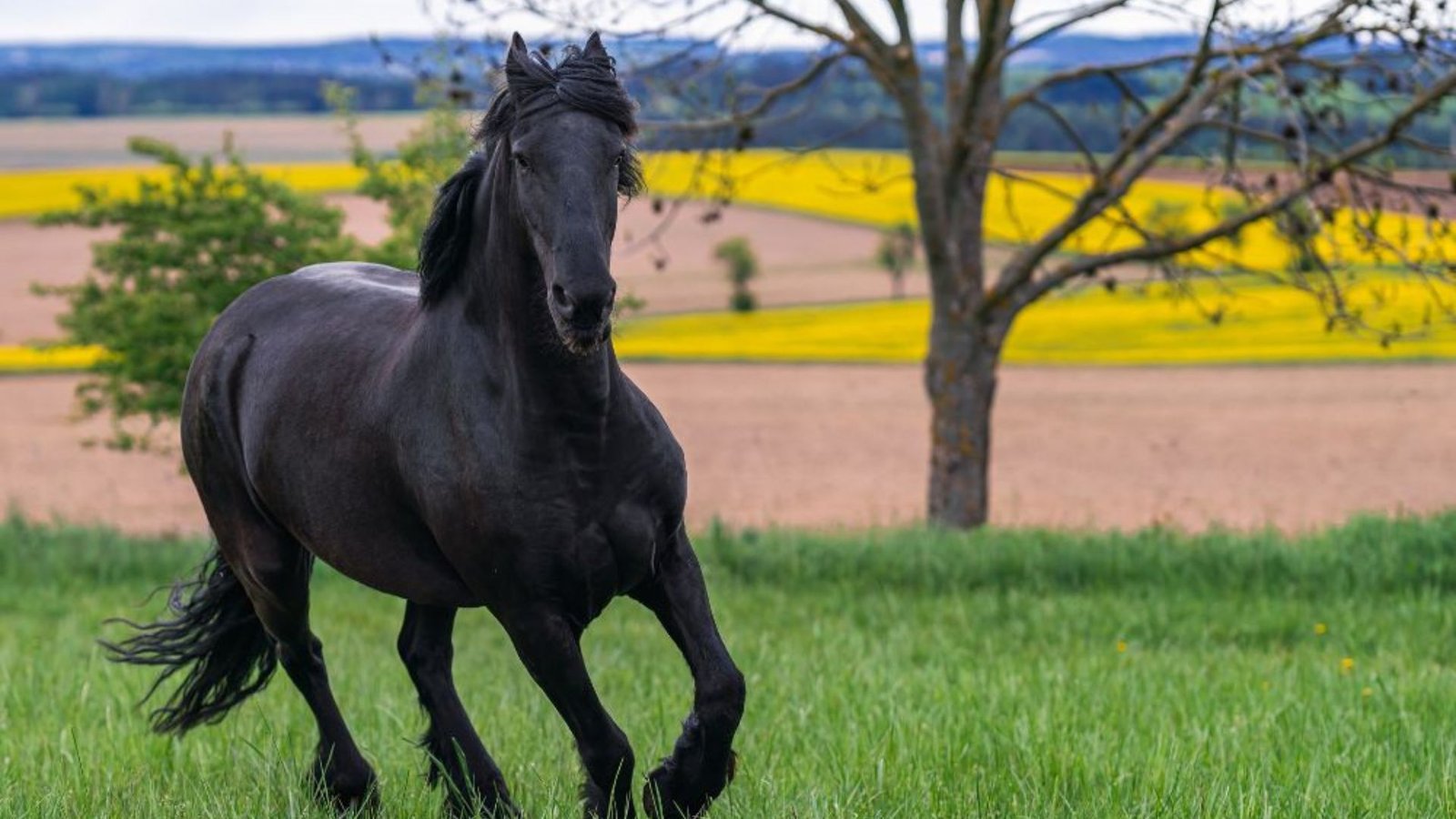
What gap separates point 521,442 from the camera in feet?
13.3

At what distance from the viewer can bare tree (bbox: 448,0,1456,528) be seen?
9.98 m

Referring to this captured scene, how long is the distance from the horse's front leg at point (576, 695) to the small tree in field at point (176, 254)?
393 inches

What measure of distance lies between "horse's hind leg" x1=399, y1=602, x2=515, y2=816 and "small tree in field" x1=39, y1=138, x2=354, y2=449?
28.9ft

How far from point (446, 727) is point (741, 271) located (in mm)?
34701

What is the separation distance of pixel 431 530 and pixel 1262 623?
6.23 m

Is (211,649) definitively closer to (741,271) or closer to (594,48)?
(594,48)

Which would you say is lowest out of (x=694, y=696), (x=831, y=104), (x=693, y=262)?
(x=693, y=262)

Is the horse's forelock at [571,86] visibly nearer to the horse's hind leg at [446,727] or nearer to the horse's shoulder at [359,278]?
the horse's shoulder at [359,278]

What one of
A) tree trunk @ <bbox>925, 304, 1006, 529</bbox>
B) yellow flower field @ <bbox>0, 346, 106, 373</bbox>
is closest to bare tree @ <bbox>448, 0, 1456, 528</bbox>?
tree trunk @ <bbox>925, 304, 1006, 529</bbox>

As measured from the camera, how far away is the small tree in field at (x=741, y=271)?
1524 inches

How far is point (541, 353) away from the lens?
4035 mm

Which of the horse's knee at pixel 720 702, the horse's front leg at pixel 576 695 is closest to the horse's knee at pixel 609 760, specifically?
the horse's front leg at pixel 576 695

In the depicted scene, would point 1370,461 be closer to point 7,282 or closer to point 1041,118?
point 1041,118

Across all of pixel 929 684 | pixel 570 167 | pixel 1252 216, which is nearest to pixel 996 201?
pixel 1252 216
